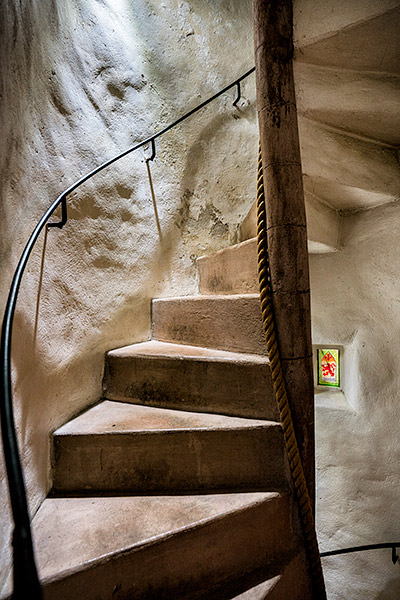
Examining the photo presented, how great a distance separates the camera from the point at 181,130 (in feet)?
7.58

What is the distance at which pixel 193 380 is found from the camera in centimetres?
140

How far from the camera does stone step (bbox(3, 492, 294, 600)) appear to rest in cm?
92

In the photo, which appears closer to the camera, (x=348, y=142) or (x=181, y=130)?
(x=348, y=142)

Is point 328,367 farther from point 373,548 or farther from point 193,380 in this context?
point 193,380

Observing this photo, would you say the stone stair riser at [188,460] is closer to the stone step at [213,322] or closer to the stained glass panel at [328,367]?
the stone step at [213,322]

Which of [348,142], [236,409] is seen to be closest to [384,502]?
[236,409]

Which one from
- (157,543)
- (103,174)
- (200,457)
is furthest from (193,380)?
(103,174)

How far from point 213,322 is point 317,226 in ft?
3.52

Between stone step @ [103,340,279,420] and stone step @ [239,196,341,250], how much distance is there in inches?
42.1

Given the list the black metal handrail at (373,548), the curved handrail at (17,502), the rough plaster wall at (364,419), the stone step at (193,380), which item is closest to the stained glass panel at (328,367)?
the rough plaster wall at (364,419)

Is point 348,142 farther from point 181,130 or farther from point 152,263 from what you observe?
point 152,263

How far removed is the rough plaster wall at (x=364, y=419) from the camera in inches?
81.3

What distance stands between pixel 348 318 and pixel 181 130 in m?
1.78

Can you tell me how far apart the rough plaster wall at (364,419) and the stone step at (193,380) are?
47.9 inches
